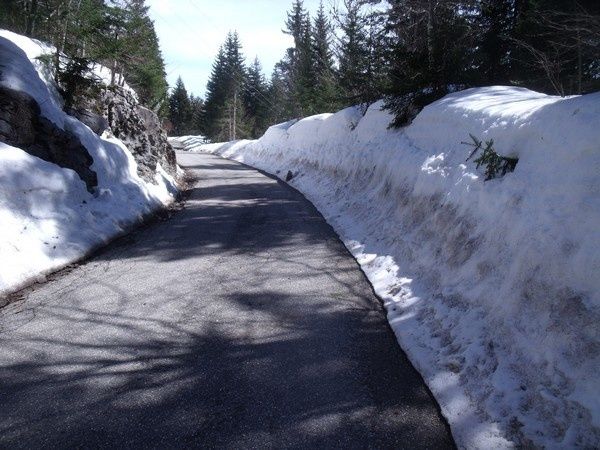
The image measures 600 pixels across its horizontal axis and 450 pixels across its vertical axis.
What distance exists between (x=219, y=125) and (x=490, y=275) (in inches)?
1986

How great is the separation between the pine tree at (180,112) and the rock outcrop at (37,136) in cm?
6047

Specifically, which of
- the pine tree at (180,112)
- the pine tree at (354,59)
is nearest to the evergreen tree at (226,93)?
the pine tree at (180,112)

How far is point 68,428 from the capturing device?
116 inches

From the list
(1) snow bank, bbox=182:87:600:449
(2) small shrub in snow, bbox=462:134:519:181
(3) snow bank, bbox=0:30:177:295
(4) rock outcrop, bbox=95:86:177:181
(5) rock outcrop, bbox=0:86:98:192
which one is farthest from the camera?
(4) rock outcrop, bbox=95:86:177:181

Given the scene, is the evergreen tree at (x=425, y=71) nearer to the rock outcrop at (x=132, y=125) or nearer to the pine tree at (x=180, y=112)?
the rock outcrop at (x=132, y=125)

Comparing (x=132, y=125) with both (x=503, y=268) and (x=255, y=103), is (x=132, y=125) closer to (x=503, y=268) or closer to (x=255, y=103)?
(x=503, y=268)

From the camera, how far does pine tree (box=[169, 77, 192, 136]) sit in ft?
214

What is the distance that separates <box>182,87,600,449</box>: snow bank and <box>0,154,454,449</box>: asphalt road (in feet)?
1.16

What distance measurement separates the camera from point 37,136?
24.4ft

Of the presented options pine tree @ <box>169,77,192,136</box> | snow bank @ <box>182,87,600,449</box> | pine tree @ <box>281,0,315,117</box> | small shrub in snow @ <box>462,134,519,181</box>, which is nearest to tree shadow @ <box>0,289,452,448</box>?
snow bank @ <box>182,87,600,449</box>

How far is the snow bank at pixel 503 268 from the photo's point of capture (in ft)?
9.22

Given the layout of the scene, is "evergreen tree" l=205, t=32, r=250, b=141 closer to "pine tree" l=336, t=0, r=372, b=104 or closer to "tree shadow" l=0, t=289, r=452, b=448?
"pine tree" l=336, t=0, r=372, b=104

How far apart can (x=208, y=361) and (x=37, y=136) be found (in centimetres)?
601

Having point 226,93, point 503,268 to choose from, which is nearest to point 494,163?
point 503,268
